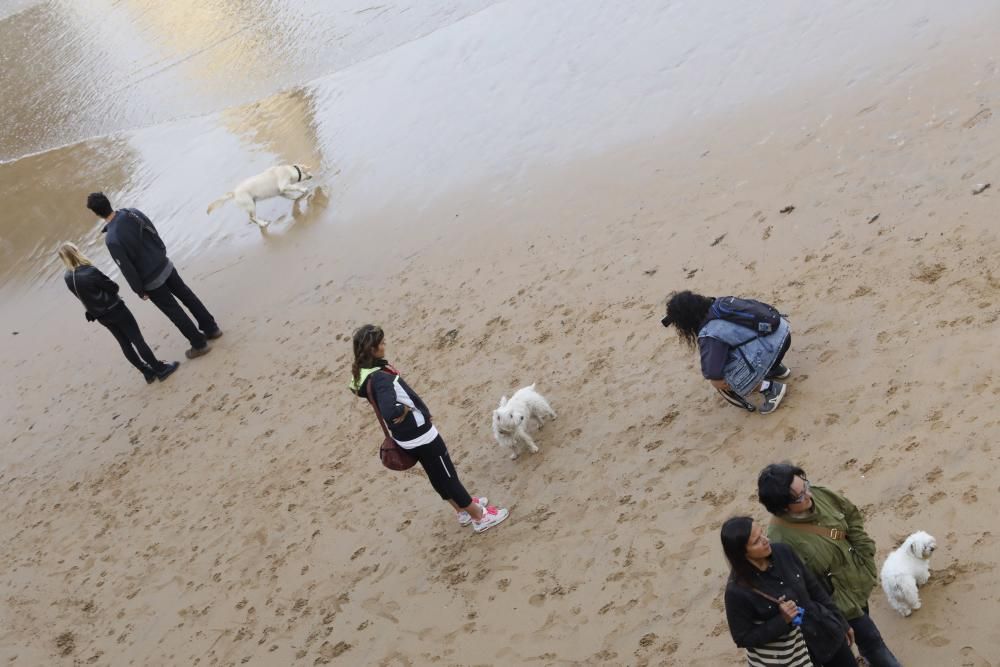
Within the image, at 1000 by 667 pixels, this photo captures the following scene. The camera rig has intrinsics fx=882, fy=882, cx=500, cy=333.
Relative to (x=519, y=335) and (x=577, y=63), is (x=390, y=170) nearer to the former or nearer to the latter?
(x=577, y=63)

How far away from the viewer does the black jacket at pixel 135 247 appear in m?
9.36

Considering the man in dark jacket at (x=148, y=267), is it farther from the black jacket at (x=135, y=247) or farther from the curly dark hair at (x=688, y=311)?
the curly dark hair at (x=688, y=311)

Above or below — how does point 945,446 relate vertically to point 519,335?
above

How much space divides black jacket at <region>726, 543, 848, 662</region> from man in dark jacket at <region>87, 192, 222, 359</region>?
25.5 ft

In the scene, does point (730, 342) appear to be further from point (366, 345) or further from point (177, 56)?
point (177, 56)

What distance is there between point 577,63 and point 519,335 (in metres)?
5.29

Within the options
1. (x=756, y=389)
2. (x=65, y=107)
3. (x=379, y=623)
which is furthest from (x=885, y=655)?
(x=65, y=107)

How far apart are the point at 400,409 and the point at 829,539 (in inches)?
105

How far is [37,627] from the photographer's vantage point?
7395mm

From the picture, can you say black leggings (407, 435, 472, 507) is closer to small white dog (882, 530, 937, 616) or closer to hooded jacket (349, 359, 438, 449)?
hooded jacket (349, 359, 438, 449)

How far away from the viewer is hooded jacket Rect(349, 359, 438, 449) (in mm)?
5395

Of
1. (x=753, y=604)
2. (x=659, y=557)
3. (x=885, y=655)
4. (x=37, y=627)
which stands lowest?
(x=37, y=627)

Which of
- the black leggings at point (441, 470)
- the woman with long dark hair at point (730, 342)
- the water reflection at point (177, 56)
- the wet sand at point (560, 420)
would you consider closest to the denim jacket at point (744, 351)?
the woman with long dark hair at point (730, 342)

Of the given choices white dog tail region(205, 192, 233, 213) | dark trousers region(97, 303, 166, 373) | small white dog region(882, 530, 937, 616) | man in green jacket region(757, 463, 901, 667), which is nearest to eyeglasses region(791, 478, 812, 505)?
man in green jacket region(757, 463, 901, 667)
